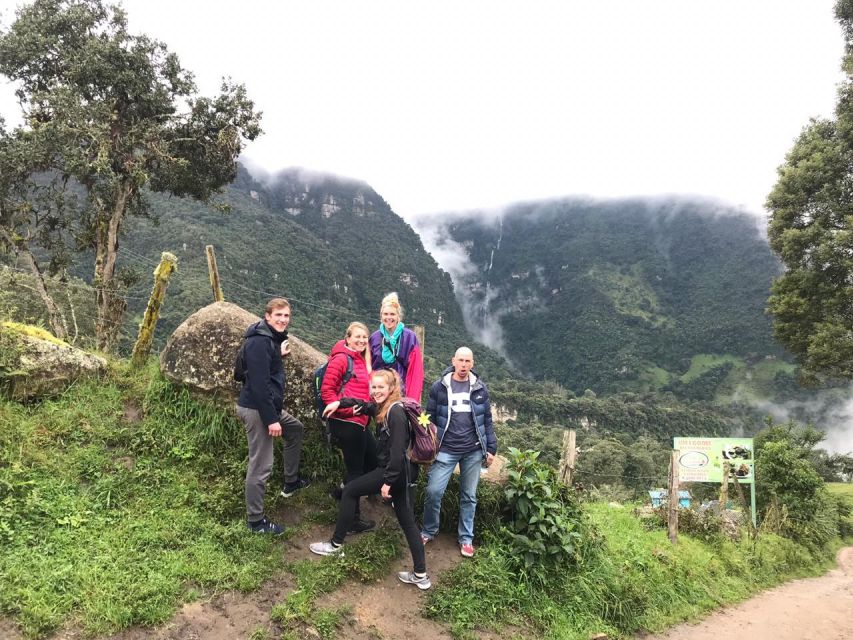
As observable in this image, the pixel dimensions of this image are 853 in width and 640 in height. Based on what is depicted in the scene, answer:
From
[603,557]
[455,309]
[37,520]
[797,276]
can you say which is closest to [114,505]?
[37,520]

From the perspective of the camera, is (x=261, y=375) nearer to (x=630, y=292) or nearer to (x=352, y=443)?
(x=352, y=443)

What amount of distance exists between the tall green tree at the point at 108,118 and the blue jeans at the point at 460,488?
372 inches

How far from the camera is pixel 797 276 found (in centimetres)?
1267

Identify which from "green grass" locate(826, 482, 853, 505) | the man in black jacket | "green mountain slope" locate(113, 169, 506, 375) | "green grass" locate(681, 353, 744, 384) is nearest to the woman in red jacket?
the man in black jacket

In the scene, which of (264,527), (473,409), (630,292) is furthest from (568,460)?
(630,292)

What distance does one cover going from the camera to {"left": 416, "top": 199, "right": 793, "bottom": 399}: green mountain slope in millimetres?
105188

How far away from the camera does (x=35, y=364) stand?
5.25m

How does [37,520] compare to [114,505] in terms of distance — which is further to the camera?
[114,505]

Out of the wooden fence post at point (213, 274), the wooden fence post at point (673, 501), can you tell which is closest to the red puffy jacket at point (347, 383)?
the wooden fence post at point (213, 274)

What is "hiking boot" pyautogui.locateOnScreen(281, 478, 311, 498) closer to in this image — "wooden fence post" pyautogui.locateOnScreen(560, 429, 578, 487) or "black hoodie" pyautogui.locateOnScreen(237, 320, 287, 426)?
"black hoodie" pyautogui.locateOnScreen(237, 320, 287, 426)

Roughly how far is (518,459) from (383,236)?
14415 centimetres

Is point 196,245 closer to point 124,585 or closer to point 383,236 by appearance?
point 124,585

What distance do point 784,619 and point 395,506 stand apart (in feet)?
23.5

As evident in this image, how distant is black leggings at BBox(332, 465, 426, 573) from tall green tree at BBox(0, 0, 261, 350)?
9.28 metres
